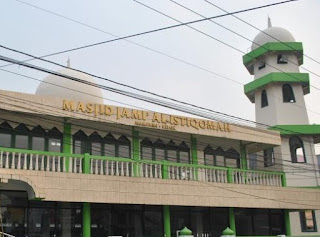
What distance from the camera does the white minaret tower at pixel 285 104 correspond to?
26172mm

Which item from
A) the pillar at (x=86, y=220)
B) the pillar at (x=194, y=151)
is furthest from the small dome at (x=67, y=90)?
the pillar at (x=86, y=220)

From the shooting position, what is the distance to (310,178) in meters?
26.7

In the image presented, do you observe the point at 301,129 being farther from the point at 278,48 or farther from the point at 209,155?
the point at 209,155

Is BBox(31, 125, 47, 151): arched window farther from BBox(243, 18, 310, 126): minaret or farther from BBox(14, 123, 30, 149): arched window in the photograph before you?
BBox(243, 18, 310, 126): minaret

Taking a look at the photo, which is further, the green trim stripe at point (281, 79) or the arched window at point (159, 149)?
the green trim stripe at point (281, 79)

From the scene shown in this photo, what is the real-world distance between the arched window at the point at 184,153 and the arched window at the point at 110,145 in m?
3.44

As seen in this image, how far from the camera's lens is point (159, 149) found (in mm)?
19688

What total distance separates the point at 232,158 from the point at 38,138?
33.6 feet

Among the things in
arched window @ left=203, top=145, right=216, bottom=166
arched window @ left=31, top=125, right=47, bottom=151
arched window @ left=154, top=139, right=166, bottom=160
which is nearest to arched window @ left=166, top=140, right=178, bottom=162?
arched window @ left=154, top=139, right=166, bottom=160

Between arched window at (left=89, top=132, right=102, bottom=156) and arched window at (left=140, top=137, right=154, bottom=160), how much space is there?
195 cm

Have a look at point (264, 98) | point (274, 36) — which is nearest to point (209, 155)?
point (264, 98)

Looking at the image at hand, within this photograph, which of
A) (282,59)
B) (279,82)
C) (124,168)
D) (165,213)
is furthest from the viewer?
(282,59)

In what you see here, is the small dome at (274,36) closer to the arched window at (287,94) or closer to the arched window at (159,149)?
the arched window at (287,94)

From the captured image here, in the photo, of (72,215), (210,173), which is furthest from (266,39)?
(72,215)
